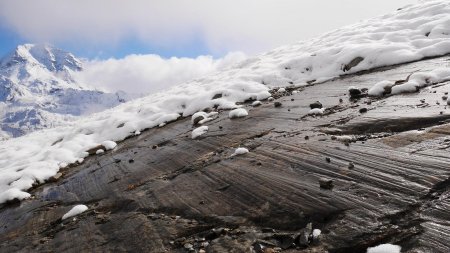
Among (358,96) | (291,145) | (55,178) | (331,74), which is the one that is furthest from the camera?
(331,74)

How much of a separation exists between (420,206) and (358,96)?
5.94 m

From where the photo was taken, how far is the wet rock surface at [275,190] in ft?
17.2

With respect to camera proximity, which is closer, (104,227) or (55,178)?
(104,227)

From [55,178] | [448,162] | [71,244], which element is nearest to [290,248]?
[448,162]

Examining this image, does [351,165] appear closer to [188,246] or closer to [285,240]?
[285,240]

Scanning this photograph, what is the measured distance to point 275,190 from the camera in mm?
6684

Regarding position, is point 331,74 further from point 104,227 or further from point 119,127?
point 104,227

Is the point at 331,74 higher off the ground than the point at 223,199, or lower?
higher

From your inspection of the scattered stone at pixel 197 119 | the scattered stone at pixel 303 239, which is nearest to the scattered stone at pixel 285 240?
the scattered stone at pixel 303 239

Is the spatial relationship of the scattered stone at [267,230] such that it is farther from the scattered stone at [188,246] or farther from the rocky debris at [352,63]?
the rocky debris at [352,63]

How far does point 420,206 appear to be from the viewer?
17.0ft

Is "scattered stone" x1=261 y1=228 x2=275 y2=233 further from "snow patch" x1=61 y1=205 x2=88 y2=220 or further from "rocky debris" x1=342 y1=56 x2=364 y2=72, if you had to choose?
"rocky debris" x1=342 y1=56 x2=364 y2=72

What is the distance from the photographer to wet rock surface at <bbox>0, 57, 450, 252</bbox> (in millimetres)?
5254

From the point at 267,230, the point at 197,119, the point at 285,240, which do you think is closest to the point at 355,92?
the point at 197,119
